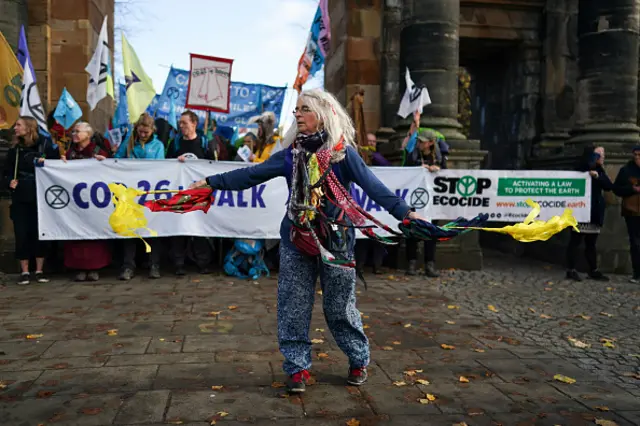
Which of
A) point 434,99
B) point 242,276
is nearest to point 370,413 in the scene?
point 242,276

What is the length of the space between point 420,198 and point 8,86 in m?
6.02

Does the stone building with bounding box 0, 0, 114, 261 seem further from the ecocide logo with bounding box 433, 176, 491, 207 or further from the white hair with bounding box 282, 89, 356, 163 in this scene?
the white hair with bounding box 282, 89, 356, 163

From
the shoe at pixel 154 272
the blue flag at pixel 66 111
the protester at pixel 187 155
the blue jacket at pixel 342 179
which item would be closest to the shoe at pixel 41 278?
the shoe at pixel 154 272

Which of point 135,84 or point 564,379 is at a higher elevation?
point 135,84

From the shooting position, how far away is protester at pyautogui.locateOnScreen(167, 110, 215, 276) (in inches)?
358

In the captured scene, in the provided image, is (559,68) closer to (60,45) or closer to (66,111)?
(66,111)

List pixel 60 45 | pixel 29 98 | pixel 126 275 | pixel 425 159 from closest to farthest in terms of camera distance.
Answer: pixel 29 98 → pixel 126 275 → pixel 425 159 → pixel 60 45

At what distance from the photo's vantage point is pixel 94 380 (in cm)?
437

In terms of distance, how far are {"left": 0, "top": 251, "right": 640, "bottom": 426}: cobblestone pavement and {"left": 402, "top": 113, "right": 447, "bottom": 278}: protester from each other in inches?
59.2

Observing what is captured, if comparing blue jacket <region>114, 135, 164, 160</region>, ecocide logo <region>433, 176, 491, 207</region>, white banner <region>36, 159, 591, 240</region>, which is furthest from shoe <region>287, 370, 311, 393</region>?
ecocide logo <region>433, 176, 491, 207</region>

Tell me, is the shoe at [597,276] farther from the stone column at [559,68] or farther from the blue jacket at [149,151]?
the blue jacket at [149,151]

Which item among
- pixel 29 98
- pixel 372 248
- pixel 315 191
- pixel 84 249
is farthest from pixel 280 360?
pixel 29 98

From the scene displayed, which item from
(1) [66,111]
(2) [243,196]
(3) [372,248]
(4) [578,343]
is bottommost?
(4) [578,343]

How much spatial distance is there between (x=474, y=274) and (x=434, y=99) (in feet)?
10.1
